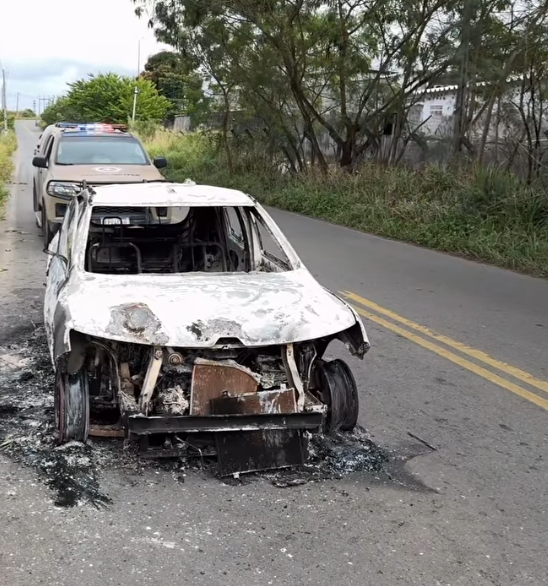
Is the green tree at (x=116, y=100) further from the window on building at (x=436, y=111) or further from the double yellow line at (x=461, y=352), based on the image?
the double yellow line at (x=461, y=352)

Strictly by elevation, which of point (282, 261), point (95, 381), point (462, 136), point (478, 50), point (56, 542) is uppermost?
point (478, 50)

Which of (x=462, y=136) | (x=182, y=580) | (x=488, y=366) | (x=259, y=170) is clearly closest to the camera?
(x=182, y=580)

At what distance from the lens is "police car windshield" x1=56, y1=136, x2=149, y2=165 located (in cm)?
1133

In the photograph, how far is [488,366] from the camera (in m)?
6.01

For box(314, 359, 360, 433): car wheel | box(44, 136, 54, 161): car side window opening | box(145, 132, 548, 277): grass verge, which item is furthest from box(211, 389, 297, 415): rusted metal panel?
box(44, 136, 54, 161): car side window opening

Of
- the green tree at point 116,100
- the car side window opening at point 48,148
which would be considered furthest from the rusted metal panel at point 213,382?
the green tree at point 116,100

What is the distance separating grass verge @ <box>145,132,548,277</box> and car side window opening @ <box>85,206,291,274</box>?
5.66 metres

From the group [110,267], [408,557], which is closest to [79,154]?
[110,267]

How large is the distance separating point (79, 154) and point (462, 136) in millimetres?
8359

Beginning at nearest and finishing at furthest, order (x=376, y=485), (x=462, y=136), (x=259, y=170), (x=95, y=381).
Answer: (x=376, y=485) → (x=95, y=381) → (x=462, y=136) → (x=259, y=170)

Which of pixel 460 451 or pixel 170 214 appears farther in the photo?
pixel 170 214

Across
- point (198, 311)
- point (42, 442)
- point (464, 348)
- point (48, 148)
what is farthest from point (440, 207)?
point (42, 442)

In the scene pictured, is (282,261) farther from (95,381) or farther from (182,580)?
(182,580)

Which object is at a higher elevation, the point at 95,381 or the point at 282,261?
the point at 282,261
